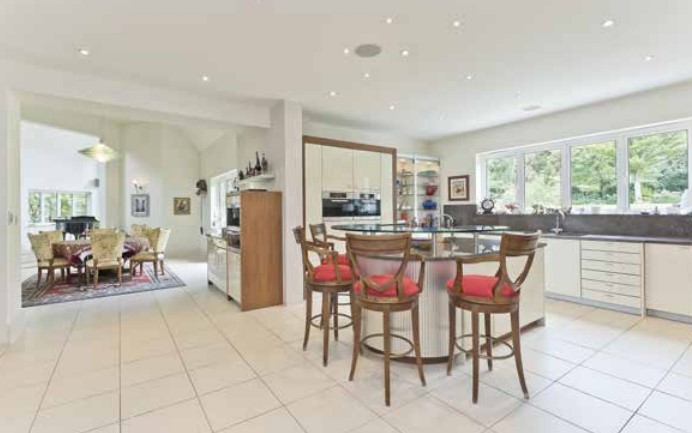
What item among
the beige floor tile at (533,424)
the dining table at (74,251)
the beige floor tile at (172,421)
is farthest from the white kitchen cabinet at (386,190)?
the dining table at (74,251)

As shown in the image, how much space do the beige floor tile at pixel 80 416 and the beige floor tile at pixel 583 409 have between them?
275 centimetres

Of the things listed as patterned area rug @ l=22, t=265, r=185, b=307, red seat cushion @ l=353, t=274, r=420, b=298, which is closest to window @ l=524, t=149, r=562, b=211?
red seat cushion @ l=353, t=274, r=420, b=298

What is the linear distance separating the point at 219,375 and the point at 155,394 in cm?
44

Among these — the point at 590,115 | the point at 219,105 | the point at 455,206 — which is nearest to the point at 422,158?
the point at 455,206

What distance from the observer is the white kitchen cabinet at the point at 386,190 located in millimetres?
5762

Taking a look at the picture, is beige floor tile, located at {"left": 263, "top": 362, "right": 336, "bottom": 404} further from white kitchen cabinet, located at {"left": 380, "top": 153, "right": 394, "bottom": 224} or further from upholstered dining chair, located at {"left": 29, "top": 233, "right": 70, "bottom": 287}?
upholstered dining chair, located at {"left": 29, "top": 233, "right": 70, "bottom": 287}

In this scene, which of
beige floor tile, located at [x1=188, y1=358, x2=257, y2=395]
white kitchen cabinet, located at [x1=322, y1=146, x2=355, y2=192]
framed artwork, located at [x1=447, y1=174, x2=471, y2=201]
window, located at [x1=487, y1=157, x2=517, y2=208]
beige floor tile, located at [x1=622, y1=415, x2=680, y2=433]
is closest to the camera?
beige floor tile, located at [x1=622, y1=415, x2=680, y2=433]

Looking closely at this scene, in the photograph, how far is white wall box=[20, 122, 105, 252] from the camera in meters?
8.88

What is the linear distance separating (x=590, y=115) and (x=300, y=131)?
4223 millimetres

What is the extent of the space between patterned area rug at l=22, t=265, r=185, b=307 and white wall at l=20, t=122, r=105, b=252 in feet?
12.2

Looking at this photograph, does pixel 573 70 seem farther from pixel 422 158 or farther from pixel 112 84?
pixel 112 84

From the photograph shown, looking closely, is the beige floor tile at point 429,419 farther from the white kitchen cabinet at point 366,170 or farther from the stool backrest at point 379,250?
the white kitchen cabinet at point 366,170

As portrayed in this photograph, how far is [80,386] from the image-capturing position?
248 centimetres

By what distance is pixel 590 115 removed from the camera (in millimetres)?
4891
